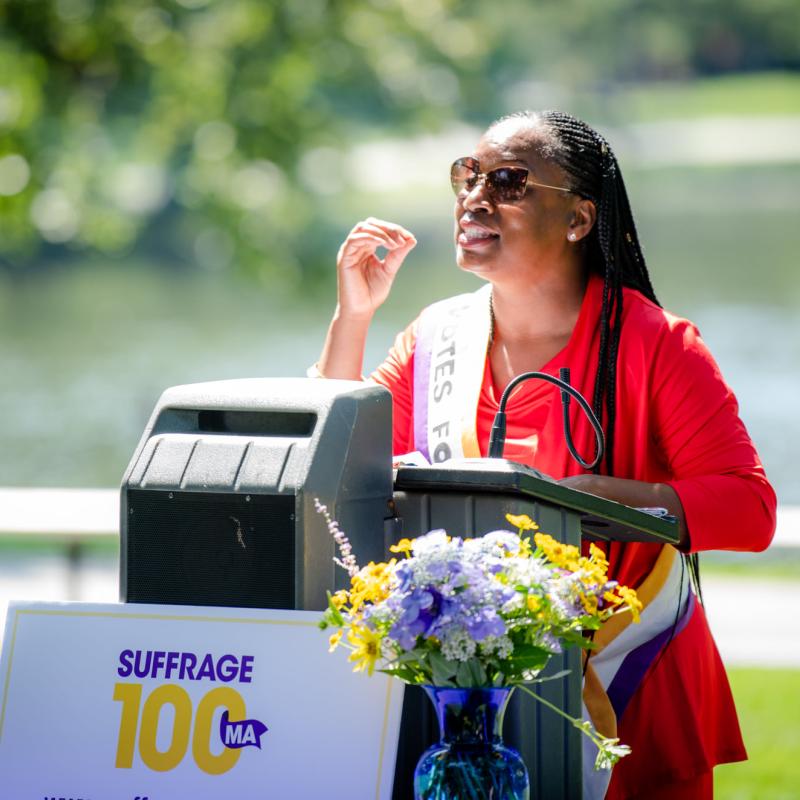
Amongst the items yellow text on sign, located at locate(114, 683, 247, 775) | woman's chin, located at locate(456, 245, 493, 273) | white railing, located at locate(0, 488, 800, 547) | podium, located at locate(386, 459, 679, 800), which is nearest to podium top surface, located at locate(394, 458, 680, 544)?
podium, located at locate(386, 459, 679, 800)

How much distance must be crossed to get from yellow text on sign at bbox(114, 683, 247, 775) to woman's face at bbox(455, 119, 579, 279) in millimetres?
1067

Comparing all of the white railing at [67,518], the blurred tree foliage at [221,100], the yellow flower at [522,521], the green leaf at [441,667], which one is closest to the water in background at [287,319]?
the blurred tree foliage at [221,100]

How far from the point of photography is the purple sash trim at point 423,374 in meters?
3.14

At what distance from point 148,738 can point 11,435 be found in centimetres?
1587

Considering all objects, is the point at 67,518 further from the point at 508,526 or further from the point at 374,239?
the point at 508,526

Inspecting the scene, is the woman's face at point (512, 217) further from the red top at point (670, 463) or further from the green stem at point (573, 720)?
the green stem at point (573, 720)

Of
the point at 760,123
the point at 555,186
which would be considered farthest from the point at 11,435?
the point at 555,186

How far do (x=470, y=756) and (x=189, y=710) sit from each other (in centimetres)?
43

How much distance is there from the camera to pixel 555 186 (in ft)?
9.89

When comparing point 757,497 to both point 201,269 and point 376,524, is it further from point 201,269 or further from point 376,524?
point 201,269

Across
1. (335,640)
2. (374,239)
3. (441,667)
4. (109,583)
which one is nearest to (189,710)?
(335,640)

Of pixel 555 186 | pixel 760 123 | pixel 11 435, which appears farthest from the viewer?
pixel 760 123

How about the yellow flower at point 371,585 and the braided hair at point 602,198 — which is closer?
the yellow flower at point 371,585

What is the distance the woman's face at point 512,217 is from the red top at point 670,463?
15 cm
